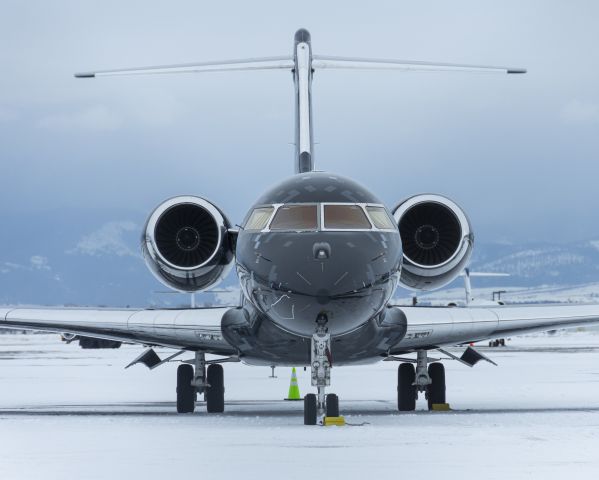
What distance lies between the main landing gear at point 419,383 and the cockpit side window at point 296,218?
455 cm

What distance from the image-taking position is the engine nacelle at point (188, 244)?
17.3 metres

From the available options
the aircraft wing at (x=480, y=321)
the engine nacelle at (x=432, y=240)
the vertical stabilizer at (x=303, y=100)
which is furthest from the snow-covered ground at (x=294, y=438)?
the vertical stabilizer at (x=303, y=100)

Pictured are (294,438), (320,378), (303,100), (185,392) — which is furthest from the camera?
(303,100)

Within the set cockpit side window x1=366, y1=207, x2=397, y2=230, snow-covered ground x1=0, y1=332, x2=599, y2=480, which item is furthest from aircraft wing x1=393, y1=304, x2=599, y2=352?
cockpit side window x1=366, y1=207, x2=397, y2=230

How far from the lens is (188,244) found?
57.8 feet

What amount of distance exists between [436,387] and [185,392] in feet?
13.2

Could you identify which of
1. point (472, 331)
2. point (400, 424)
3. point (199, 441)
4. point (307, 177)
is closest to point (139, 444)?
point (199, 441)

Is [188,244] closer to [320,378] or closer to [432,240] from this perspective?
[432,240]

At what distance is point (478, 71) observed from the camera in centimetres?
1938

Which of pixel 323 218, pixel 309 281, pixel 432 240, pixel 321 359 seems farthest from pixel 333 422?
pixel 432 240

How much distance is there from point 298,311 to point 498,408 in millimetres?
5225

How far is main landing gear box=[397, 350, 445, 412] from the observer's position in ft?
61.3

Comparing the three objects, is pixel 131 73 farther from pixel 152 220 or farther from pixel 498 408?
pixel 498 408

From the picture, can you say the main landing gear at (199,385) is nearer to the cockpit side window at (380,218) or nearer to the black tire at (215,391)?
the black tire at (215,391)
